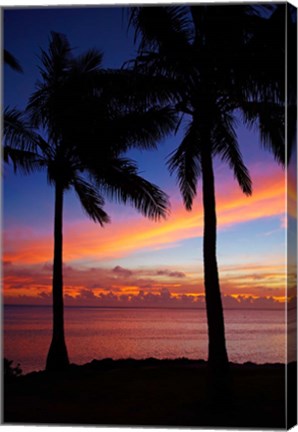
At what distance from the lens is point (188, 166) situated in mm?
8352

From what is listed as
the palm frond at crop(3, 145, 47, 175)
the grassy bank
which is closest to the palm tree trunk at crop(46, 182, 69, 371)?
the grassy bank

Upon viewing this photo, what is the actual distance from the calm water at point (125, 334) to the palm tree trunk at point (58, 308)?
0.05 meters

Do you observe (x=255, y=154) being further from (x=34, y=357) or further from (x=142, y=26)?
(x=34, y=357)

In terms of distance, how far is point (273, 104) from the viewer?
8.22 metres

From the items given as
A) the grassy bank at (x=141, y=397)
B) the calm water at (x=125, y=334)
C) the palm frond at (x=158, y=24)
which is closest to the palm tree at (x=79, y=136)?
the calm water at (x=125, y=334)

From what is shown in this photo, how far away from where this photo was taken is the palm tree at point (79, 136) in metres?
8.51

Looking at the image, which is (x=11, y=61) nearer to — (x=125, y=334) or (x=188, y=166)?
(x=188, y=166)

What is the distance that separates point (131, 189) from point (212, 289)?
1047 millimetres

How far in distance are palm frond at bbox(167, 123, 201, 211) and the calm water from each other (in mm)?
912

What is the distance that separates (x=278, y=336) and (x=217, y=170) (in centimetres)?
137

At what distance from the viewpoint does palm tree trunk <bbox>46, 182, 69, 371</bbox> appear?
27.5 ft

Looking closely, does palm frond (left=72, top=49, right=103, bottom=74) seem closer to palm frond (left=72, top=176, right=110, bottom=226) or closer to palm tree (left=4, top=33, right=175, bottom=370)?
palm tree (left=4, top=33, right=175, bottom=370)

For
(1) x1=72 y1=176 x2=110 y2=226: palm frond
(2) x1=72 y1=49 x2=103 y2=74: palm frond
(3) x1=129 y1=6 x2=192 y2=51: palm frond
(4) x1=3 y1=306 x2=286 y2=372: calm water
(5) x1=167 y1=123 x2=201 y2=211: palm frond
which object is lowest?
(4) x1=3 y1=306 x2=286 y2=372: calm water

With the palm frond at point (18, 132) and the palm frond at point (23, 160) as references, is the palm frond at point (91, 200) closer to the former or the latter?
the palm frond at point (23, 160)
